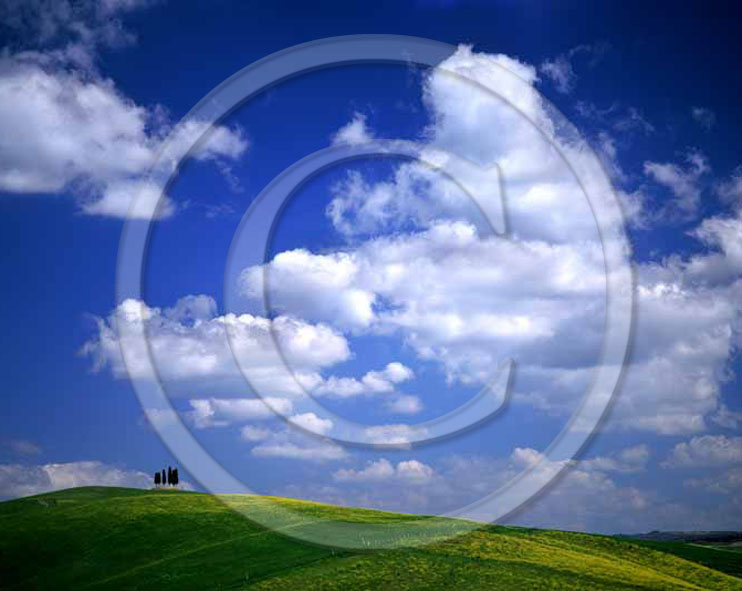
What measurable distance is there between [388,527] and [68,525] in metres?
39.5

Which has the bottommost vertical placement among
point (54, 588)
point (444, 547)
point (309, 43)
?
point (54, 588)

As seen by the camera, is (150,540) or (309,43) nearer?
(150,540)

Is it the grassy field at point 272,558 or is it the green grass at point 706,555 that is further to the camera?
the green grass at point 706,555

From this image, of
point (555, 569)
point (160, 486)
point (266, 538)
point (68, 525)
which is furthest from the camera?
point (160, 486)

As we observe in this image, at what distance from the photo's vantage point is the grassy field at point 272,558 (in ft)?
196

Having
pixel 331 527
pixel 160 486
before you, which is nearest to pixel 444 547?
pixel 331 527

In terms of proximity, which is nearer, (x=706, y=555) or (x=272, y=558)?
(x=272, y=558)

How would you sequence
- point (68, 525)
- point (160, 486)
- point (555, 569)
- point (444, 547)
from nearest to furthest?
point (555, 569) < point (444, 547) < point (68, 525) < point (160, 486)

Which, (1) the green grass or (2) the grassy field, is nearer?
(2) the grassy field

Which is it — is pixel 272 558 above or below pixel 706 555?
above

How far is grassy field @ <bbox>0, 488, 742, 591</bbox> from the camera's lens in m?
59.8

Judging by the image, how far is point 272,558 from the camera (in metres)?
67.8

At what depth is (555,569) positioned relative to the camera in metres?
61.4

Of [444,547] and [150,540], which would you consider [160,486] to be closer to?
[150,540]
